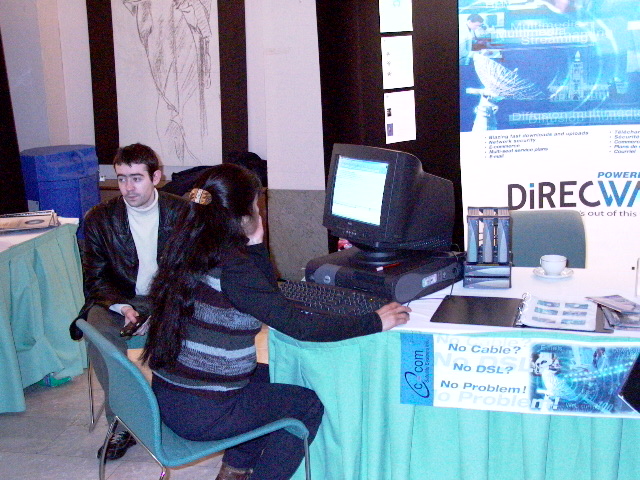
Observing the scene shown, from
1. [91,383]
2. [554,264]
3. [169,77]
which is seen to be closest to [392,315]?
[554,264]

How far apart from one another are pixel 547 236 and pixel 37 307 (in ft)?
7.20

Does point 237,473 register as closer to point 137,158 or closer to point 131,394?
point 131,394

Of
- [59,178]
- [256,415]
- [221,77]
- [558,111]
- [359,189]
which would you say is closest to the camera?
[256,415]

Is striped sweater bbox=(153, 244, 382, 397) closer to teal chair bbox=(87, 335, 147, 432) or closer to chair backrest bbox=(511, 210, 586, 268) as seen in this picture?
teal chair bbox=(87, 335, 147, 432)

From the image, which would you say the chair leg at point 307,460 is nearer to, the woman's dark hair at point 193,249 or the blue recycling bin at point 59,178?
the woman's dark hair at point 193,249

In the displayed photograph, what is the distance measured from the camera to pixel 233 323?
2080 millimetres

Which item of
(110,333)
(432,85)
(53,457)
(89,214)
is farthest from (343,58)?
(53,457)

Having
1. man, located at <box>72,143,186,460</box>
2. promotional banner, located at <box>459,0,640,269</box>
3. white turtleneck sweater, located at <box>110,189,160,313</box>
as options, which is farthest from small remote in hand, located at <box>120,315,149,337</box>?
promotional banner, located at <box>459,0,640,269</box>

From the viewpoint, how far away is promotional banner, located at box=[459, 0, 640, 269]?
3.86 meters

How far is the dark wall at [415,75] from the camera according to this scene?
401cm

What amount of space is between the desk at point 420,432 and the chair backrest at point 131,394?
0.46 meters

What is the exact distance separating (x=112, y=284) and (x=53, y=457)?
0.70 metres

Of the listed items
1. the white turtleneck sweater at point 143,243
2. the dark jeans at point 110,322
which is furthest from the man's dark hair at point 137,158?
the dark jeans at point 110,322

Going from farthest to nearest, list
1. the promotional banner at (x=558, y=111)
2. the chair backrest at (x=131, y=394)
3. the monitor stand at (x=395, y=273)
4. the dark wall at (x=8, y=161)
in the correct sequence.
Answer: the dark wall at (x=8, y=161) < the promotional banner at (x=558, y=111) < the monitor stand at (x=395, y=273) < the chair backrest at (x=131, y=394)
